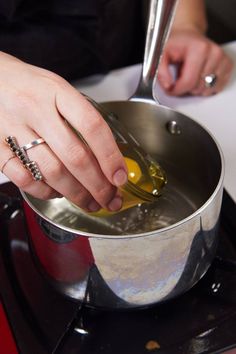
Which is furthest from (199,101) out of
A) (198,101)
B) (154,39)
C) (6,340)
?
(6,340)

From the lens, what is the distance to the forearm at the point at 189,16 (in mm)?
726

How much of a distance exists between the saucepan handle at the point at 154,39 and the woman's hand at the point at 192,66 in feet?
0.33

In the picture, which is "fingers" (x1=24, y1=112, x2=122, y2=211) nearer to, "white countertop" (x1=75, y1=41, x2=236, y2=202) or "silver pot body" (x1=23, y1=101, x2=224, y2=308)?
"silver pot body" (x1=23, y1=101, x2=224, y2=308)

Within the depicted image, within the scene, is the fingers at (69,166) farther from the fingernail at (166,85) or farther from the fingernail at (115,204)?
the fingernail at (166,85)

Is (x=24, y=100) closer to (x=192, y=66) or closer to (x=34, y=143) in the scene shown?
(x=34, y=143)

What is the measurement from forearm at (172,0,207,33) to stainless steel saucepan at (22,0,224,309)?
0.69 feet

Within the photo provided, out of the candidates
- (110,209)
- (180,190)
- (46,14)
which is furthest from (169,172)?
(46,14)

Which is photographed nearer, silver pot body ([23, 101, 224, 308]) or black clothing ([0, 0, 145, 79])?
silver pot body ([23, 101, 224, 308])

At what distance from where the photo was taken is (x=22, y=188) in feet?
1.26

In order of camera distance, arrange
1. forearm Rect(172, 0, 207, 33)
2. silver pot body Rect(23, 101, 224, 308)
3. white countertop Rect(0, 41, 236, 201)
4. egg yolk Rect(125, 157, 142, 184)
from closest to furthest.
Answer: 1. silver pot body Rect(23, 101, 224, 308)
2. egg yolk Rect(125, 157, 142, 184)
3. white countertop Rect(0, 41, 236, 201)
4. forearm Rect(172, 0, 207, 33)

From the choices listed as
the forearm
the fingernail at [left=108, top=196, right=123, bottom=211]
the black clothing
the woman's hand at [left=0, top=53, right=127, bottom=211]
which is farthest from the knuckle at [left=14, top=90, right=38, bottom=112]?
the forearm

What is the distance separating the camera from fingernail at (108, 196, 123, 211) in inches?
16.0

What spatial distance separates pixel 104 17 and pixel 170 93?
136 mm

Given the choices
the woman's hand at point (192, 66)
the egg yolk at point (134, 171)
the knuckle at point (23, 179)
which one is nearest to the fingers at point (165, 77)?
the woman's hand at point (192, 66)
